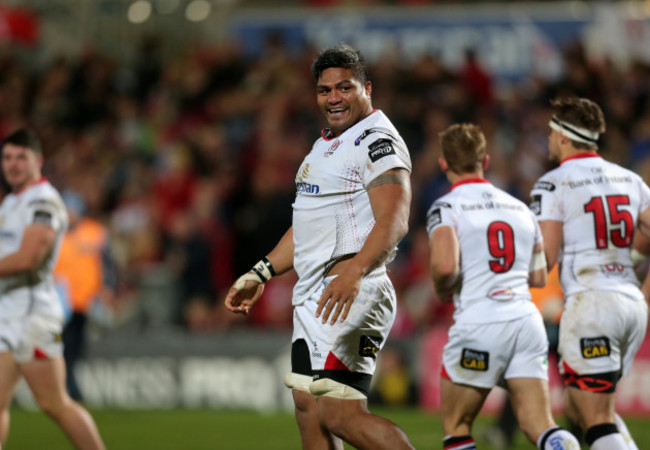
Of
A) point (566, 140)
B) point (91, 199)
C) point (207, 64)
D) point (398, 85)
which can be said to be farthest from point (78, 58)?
point (566, 140)

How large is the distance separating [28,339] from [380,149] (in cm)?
336

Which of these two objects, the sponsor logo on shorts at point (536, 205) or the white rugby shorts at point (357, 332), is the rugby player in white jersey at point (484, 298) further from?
the white rugby shorts at point (357, 332)

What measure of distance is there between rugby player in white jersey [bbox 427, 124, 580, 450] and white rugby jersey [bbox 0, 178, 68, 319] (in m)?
2.78

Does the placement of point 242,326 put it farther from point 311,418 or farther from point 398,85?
point 311,418

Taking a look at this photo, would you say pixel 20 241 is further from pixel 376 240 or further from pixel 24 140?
pixel 376 240

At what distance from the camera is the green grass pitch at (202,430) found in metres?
10.6

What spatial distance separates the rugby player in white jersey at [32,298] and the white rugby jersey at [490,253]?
2.75 metres

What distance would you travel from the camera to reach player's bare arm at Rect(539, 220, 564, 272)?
7.11 m

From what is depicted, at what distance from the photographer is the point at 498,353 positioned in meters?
6.89

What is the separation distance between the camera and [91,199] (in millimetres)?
16250

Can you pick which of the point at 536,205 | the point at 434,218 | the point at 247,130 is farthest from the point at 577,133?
the point at 247,130

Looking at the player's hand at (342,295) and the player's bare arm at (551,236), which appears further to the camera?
the player's bare arm at (551,236)

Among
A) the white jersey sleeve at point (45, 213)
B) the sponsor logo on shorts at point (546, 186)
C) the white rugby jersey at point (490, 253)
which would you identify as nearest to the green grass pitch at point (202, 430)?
the white jersey sleeve at point (45, 213)

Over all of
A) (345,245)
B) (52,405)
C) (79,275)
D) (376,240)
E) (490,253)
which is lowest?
(79,275)
